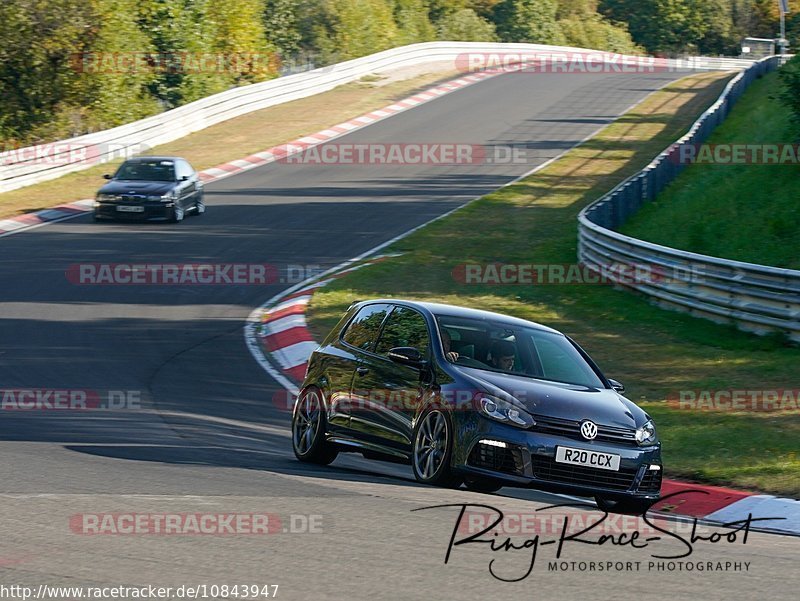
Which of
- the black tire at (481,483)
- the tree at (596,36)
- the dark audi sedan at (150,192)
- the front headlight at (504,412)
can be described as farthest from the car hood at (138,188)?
the tree at (596,36)

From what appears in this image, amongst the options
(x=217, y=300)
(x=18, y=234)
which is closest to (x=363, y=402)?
(x=217, y=300)

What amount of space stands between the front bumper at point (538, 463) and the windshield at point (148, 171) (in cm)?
1971

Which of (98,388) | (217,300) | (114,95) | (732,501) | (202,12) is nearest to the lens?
(732,501)

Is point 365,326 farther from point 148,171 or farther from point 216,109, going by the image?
point 216,109

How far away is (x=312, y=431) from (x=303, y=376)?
15.5 feet

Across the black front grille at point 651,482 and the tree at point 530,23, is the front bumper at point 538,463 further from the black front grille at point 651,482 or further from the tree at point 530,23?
the tree at point 530,23

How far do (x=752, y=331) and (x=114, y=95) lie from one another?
105 feet

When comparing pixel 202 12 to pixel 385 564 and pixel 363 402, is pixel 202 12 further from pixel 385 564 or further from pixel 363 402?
pixel 385 564

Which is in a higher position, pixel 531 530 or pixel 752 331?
pixel 531 530

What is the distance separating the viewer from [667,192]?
2902cm

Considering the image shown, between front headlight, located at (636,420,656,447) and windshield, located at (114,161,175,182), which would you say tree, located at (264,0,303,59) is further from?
front headlight, located at (636,420,656,447)

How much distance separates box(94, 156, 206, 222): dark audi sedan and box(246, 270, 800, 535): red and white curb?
18.7 feet

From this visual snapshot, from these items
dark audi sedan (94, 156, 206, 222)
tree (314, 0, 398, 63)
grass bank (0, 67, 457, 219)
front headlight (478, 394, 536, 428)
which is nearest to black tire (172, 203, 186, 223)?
dark audi sedan (94, 156, 206, 222)

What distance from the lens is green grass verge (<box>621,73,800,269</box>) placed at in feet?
69.7
